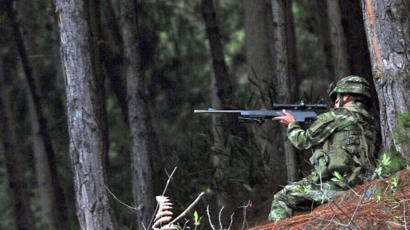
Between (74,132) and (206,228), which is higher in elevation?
(74,132)

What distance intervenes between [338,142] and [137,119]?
247 inches

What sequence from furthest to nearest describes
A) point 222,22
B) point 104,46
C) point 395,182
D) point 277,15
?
point 222,22
point 104,46
point 277,15
point 395,182

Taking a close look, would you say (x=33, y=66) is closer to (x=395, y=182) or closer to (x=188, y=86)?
(x=188, y=86)

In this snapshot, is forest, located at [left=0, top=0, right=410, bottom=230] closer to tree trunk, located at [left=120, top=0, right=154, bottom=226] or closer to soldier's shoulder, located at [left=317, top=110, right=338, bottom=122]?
tree trunk, located at [left=120, top=0, right=154, bottom=226]

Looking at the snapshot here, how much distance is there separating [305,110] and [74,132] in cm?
300

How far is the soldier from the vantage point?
34.8 feet

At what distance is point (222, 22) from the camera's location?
98.3 feet

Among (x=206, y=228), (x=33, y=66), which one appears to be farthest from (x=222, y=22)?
(x=206, y=228)

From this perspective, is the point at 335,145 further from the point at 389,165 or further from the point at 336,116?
the point at 389,165

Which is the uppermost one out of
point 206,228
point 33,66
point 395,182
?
point 33,66

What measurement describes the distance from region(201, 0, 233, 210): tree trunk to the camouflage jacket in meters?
5.49

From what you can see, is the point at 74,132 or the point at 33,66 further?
the point at 33,66

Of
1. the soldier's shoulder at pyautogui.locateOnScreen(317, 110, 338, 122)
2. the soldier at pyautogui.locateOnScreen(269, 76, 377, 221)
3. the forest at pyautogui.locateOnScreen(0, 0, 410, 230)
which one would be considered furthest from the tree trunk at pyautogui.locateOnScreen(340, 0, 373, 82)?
the soldier's shoulder at pyautogui.locateOnScreen(317, 110, 338, 122)

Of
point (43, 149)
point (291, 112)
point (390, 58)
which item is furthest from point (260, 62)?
point (390, 58)
